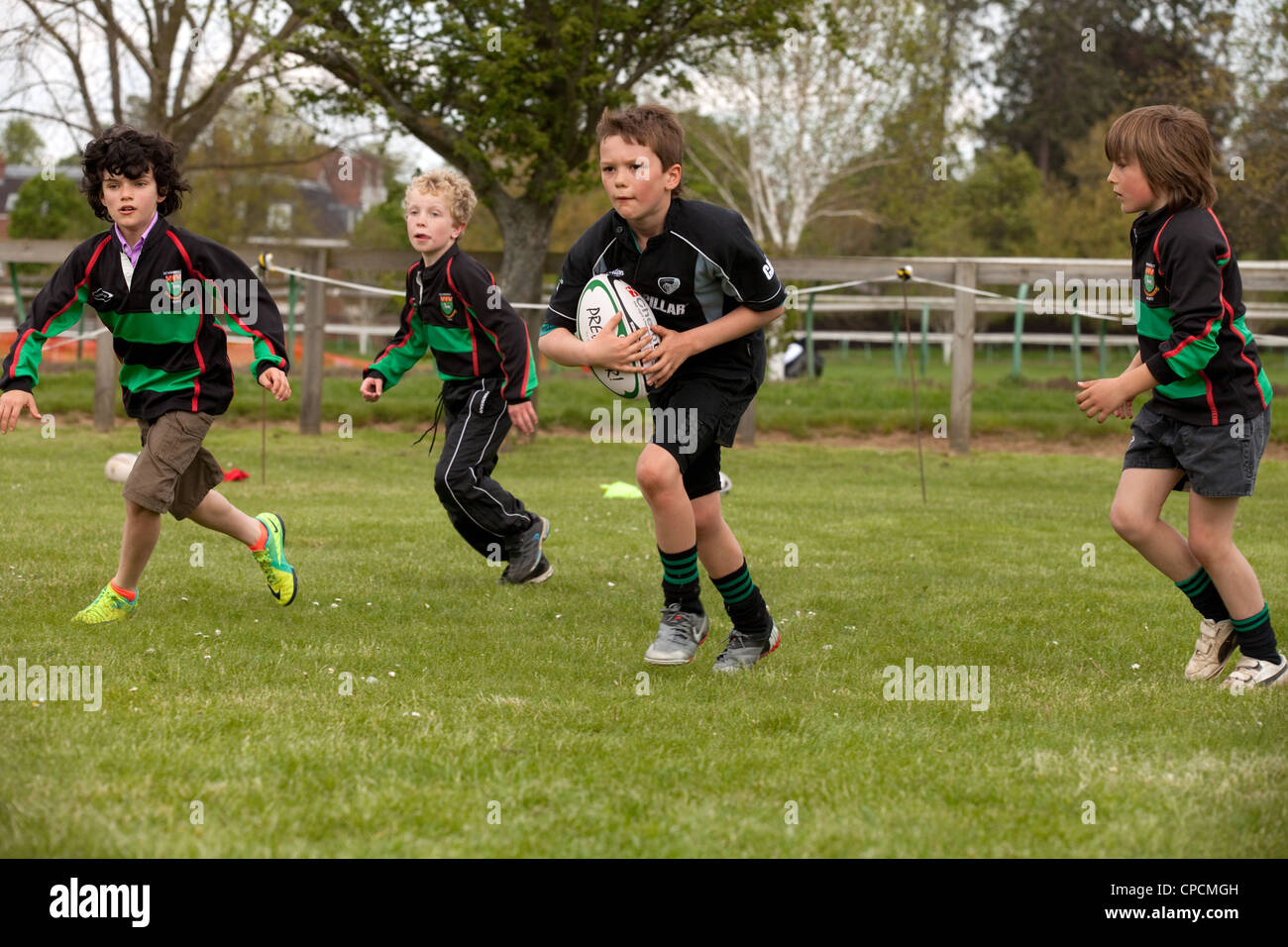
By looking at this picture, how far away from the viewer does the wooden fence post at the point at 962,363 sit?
12664 mm

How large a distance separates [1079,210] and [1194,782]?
1189 inches

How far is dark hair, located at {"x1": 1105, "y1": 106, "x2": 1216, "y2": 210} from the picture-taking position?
4312 millimetres

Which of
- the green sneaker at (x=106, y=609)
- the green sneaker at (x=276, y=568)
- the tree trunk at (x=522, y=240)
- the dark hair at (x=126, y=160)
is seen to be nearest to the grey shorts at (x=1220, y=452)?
the green sneaker at (x=276, y=568)

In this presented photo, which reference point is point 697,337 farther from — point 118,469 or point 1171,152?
point 118,469

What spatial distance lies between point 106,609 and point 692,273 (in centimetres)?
263

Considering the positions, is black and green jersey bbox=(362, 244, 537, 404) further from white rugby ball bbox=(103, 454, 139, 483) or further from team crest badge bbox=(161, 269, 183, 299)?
white rugby ball bbox=(103, 454, 139, 483)

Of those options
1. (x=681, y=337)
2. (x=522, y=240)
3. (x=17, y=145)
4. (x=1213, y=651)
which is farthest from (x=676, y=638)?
(x=17, y=145)

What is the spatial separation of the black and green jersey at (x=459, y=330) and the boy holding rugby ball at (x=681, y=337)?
175 centimetres

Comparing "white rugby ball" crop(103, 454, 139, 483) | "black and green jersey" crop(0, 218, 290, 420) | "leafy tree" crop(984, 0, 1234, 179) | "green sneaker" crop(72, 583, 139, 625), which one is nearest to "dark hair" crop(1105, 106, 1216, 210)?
"black and green jersey" crop(0, 218, 290, 420)

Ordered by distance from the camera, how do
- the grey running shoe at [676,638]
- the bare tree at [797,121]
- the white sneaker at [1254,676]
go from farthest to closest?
the bare tree at [797,121] → the grey running shoe at [676,638] → the white sneaker at [1254,676]

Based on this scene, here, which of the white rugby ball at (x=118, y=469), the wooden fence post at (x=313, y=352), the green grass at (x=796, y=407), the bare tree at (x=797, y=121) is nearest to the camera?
the white rugby ball at (x=118, y=469)

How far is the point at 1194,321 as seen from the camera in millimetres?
4223

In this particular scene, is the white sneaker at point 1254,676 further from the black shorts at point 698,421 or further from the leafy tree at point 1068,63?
the leafy tree at point 1068,63

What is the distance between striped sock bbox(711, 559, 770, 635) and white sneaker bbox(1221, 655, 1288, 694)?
1538mm
